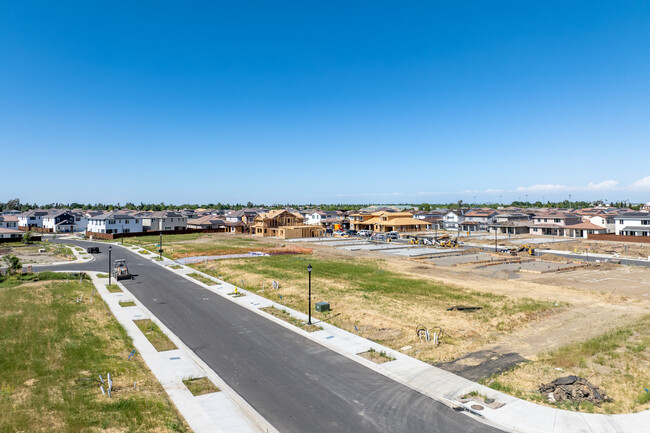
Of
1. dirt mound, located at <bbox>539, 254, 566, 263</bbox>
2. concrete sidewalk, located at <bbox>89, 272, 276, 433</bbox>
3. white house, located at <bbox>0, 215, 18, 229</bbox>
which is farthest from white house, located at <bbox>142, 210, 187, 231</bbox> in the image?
dirt mound, located at <bbox>539, 254, 566, 263</bbox>

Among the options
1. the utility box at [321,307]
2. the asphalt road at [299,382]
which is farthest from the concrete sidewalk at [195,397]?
the utility box at [321,307]

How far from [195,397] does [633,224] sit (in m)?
107

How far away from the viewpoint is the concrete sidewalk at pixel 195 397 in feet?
47.1

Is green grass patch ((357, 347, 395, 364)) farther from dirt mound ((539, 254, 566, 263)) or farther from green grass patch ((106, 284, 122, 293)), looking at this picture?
dirt mound ((539, 254, 566, 263))

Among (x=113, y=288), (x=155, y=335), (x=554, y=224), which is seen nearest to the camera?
(x=155, y=335)

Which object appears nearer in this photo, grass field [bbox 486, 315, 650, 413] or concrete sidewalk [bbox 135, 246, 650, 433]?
concrete sidewalk [bbox 135, 246, 650, 433]

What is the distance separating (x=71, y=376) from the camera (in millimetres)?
18094

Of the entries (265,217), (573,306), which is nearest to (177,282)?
(573,306)

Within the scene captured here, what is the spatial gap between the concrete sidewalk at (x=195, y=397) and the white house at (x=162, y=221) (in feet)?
306

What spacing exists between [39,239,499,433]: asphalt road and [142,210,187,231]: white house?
89.9 meters

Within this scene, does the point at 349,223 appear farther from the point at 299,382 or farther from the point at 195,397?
the point at 195,397

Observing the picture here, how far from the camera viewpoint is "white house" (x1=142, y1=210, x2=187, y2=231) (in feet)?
372

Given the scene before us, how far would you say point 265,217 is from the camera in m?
110

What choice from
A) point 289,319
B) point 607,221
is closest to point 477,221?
point 607,221
